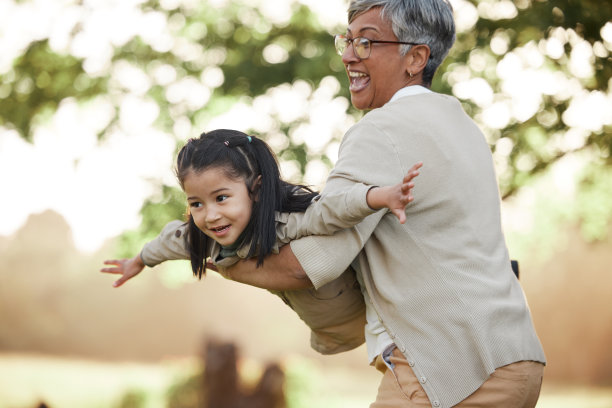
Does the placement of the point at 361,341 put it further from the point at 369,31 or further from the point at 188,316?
the point at 188,316

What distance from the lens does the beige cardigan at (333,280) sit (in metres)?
1.84

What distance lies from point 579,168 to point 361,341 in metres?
5.65

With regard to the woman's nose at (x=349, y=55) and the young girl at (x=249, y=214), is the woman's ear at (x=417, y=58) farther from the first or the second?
the young girl at (x=249, y=214)

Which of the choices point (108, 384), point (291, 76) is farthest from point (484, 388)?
point (108, 384)

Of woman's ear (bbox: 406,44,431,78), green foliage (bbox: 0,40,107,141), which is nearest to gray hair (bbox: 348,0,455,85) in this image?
woman's ear (bbox: 406,44,431,78)

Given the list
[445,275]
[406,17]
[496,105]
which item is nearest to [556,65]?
[496,105]

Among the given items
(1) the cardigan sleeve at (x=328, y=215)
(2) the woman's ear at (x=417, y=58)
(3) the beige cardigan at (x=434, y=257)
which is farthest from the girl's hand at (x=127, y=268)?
(2) the woman's ear at (x=417, y=58)

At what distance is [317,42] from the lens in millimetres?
6254

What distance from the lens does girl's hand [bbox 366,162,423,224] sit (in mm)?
1720

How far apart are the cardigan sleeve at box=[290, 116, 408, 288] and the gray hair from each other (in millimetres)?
363

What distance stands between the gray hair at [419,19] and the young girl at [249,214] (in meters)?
0.52

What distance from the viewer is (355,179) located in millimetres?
1894

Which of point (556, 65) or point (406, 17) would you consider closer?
point (406, 17)

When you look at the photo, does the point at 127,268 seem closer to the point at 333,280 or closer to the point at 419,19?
the point at 333,280
